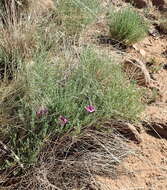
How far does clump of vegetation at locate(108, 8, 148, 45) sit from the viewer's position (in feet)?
13.1

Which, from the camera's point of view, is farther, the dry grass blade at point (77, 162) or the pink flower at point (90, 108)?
the pink flower at point (90, 108)

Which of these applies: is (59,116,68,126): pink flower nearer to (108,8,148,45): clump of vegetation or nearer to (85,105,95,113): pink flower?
(85,105,95,113): pink flower

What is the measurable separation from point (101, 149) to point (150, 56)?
1895 mm

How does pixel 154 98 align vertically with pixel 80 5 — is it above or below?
below

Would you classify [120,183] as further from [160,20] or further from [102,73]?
[160,20]

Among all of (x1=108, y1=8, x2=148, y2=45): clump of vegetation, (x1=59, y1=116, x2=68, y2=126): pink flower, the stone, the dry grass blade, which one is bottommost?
the stone

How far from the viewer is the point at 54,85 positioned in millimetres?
2658

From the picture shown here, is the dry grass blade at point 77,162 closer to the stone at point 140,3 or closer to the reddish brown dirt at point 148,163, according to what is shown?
the reddish brown dirt at point 148,163

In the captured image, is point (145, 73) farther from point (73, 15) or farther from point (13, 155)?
point (13, 155)

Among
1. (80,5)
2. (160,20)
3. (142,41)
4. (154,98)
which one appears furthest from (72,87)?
(160,20)

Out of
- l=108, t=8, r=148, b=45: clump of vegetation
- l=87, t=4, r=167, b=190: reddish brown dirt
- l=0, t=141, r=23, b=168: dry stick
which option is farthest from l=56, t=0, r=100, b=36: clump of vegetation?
l=0, t=141, r=23, b=168: dry stick

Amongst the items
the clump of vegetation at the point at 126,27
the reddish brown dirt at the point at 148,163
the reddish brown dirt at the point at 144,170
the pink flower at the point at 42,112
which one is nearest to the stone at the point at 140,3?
the clump of vegetation at the point at 126,27

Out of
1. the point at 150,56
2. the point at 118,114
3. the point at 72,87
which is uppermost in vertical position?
the point at 72,87

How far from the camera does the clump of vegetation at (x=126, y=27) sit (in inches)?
157
